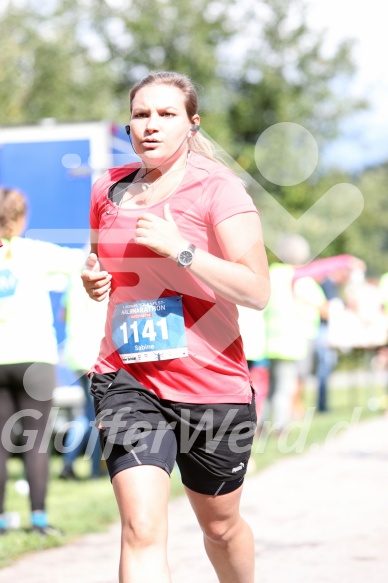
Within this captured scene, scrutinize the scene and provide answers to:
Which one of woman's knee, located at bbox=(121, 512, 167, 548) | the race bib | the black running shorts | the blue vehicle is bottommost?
woman's knee, located at bbox=(121, 512, 167, 548)

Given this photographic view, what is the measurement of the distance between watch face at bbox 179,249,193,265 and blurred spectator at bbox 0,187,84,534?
10.2ft

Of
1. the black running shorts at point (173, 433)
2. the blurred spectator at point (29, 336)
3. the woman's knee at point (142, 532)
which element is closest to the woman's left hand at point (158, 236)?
the black running shorts at point (173, 433)

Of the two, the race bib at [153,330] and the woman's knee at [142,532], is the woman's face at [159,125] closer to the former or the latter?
the race bib at [153,330]

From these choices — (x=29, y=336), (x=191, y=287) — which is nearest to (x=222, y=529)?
(x=191, y=287)

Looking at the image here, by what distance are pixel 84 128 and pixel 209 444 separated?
690 cm

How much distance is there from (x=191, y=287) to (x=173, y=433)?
1.55 feet

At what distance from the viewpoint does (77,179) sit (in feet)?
33.0

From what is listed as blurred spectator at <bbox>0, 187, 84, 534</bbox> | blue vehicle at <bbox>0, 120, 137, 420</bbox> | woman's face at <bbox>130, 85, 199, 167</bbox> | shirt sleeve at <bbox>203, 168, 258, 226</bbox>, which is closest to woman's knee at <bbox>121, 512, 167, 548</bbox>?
shirt sleeve at <bbox>203, 168, 258, 226</bbox>

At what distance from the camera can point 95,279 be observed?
11.0 ft

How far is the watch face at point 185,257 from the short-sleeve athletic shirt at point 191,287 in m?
0.18

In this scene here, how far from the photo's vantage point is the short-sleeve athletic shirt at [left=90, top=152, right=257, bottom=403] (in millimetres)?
3324

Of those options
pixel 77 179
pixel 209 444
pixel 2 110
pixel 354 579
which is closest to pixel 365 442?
pixel 77 179

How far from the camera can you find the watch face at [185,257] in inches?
123

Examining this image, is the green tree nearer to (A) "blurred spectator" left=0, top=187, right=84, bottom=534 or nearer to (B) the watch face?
(A) "blurred spectator" left=0, top=187, right=84, bottom=534
